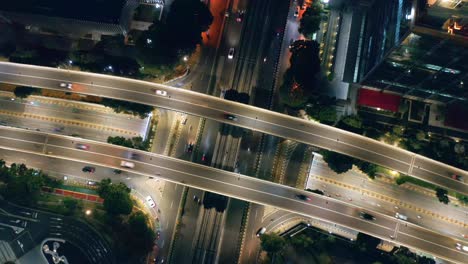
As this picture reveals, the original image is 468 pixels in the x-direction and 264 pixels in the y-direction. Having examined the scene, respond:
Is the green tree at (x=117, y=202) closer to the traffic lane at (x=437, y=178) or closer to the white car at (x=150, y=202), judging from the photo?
the white car at (x=150, y=202)

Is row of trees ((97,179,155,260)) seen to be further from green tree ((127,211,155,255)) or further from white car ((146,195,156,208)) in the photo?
white car ((146,195,156,208))

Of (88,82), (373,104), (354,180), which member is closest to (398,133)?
(373,104)

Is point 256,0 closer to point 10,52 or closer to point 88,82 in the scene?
point 88,82

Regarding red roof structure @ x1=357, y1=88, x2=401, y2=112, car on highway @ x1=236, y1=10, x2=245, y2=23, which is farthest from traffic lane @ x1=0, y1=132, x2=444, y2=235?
car on highway @ x1=236, y1=10, x2=245, y2=23

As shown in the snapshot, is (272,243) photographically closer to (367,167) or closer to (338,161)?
(338,161)

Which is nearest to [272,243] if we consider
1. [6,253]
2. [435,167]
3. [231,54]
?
[435,167]

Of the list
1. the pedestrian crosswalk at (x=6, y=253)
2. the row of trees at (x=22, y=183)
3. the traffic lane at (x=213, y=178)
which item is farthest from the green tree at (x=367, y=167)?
the pedestrian crosswalk at (x=6, y=253)
